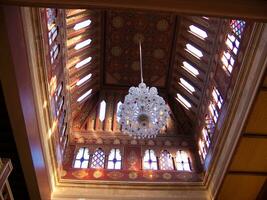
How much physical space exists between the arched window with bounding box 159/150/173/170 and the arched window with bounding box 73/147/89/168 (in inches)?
81.5

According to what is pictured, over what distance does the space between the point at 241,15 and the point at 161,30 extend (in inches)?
210

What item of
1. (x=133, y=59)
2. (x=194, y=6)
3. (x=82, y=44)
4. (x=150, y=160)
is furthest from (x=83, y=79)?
(x=194, y=6)

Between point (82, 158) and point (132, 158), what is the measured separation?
54.7 inches

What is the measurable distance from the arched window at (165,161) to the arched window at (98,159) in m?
1.62

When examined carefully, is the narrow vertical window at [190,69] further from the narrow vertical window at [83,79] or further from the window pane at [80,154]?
the window pane at [80,154]

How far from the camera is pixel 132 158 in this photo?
9070 millimetres

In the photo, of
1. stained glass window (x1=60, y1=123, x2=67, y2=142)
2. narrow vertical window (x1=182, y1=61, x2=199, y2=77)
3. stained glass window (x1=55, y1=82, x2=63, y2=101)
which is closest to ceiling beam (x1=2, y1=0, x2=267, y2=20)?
stained glass window (x1=55, y1=82, x2=63, y2=101)

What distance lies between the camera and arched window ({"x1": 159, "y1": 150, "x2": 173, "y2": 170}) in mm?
8973

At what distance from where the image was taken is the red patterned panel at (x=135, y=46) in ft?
30.1

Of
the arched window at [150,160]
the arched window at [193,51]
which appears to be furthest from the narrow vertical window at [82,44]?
the arched window at [150,160]

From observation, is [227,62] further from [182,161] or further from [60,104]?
[60,104]

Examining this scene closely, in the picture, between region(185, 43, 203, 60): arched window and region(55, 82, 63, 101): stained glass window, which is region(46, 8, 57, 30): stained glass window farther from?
region(185, 43, 203, 60): arched window

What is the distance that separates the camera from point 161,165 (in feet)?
29.6

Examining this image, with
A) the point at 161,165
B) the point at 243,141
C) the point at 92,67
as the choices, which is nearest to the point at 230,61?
the point at 243,141
